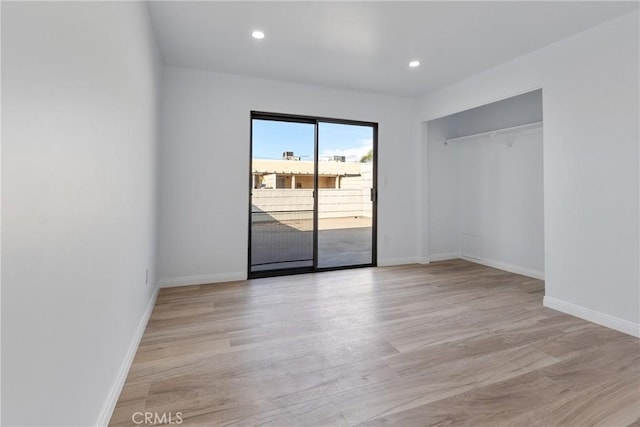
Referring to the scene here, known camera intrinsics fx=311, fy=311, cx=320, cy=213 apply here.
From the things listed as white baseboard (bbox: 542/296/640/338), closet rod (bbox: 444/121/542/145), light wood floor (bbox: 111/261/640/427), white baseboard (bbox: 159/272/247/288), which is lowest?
light wood floor (bbox: 111/261/640/427)

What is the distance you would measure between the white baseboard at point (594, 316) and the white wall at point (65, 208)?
3.48 meters

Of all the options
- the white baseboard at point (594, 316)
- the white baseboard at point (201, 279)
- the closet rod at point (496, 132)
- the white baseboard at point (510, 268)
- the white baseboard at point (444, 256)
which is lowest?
the white baseboard at point (594, 316)

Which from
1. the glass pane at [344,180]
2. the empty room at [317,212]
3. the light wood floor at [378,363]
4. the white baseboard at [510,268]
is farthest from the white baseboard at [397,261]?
the light wood floor at [378,363]

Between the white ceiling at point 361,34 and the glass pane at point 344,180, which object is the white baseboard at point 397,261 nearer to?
the glass pane at point 344,180

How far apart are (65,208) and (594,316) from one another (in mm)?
3643

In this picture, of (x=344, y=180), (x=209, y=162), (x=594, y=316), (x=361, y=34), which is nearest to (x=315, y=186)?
(x=344, y=180)

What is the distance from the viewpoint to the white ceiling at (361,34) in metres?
2.40

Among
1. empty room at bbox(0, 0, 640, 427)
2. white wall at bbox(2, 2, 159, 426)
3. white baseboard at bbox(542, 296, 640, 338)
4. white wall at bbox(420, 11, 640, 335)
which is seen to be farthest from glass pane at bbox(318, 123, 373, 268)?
white wall at bbox(2, 2, 159, 426)

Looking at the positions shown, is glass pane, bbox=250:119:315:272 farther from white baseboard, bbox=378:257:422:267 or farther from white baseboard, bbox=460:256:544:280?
white baseboard, bbox=460:256:544:280

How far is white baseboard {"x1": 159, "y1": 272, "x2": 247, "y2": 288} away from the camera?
354cm

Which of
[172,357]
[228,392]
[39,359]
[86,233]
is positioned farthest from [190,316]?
[39,359]

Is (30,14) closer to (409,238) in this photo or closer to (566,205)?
(566,205)

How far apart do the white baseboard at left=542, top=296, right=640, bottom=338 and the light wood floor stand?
9cm

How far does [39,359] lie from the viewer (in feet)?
2.86
